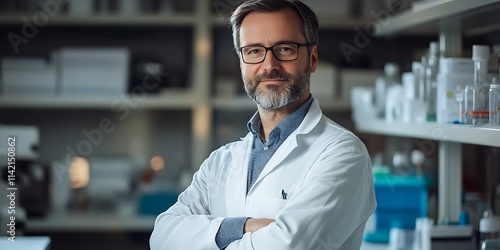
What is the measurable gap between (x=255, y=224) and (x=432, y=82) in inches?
35.5

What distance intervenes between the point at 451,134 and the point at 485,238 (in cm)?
33

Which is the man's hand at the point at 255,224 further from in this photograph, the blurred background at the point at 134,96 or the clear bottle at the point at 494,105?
the blurred background at the point at 134,96

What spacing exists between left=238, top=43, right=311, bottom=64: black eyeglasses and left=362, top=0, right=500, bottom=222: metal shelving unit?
1.53 feet

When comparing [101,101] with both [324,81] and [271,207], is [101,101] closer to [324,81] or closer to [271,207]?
[324,81]

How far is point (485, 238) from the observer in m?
1.73

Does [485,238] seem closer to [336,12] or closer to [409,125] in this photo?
[409,125]

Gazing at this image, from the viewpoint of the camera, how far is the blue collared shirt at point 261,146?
142cm

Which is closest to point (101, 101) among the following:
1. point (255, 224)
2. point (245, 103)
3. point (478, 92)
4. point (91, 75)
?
point (91, 75)

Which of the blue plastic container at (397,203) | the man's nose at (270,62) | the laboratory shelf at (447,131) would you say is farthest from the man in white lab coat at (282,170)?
the blue plastic container at (397,203)

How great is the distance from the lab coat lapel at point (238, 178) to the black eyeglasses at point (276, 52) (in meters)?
0.25

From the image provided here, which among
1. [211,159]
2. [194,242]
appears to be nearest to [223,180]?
[211,159]

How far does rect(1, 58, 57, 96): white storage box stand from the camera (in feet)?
9.43

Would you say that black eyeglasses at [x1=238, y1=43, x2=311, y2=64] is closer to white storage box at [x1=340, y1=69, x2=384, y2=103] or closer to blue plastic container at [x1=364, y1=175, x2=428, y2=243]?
blue plastic container at [x1=364, y1=175, x2=428, y2=243]

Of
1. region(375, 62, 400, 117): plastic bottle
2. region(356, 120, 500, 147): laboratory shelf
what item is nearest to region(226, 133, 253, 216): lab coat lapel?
region(356, 120, 500, 147): laboratory shelf
